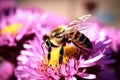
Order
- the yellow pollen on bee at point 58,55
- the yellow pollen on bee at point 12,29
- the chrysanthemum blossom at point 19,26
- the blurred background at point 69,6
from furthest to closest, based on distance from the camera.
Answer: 1. the blurred background at point 69,6
2. the yellow pollen on bee at point 12,29
3. the chrysanthemum blossom at point 19,26
4. the yellow pollen on bee at point 58,55

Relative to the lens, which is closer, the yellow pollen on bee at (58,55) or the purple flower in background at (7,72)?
the yellow pollen on bee at (58,55)

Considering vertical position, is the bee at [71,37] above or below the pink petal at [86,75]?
above

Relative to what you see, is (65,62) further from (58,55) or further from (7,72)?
(7,72)

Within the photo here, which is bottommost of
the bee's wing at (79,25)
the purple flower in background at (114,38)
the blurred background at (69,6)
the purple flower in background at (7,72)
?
the purple flower in background at (7,72)

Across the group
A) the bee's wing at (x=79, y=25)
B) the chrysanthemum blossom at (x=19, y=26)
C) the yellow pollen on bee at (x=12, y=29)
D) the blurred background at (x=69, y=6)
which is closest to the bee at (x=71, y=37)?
the bee's wing at (x=79, y=25)

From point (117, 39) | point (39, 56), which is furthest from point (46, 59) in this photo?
point (117, 39)

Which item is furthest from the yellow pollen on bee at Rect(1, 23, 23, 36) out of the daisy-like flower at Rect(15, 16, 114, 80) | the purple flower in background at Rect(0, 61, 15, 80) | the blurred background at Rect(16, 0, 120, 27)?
the blurred background at Rect(16, 0, 120, 27)

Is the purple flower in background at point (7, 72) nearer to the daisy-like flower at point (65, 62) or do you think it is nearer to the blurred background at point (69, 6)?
the daisy-like flower at point (65, 62)

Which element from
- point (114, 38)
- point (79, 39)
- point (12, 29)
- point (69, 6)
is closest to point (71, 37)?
point (79, 39)
